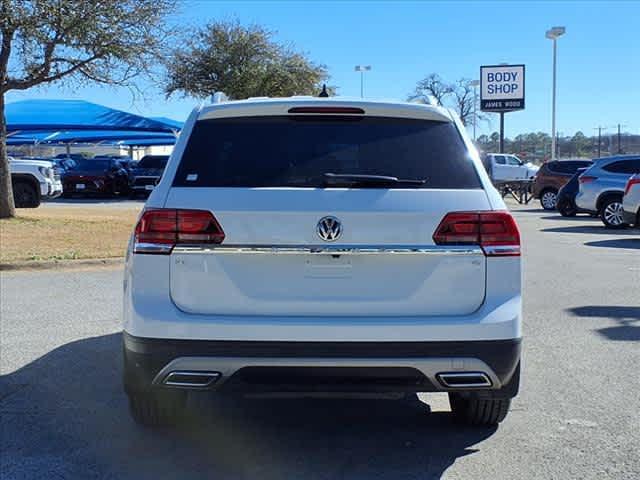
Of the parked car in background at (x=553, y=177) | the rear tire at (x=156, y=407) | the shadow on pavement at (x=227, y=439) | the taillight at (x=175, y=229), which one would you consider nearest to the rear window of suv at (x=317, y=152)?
the taillight at (x=175, y=229)

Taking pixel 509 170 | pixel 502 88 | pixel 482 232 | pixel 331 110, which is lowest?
pixel 509 170

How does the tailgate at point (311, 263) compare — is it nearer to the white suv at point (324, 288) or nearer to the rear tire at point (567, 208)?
the white suv at point (324, 288)

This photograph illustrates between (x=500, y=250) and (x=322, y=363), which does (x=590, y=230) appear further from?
(x=322, y=363)

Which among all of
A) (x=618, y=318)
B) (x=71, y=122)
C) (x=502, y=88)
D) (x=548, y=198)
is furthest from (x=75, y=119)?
(x=618, y=318)

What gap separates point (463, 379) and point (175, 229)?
62.7 inches

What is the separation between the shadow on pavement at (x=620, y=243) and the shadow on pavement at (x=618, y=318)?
7035 mm

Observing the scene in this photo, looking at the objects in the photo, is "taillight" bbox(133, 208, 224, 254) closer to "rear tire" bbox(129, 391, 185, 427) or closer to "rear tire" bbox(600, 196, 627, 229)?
"rear tire" bbox(129, 391, 185, 427)

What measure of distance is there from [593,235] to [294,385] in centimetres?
1533

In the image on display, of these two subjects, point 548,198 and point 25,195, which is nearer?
point 25,195

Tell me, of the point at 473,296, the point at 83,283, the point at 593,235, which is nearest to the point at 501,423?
the point at 473,296

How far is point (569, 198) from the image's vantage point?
77.2 feet

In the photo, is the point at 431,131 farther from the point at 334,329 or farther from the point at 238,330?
the point at 238,330

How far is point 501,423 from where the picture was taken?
16.4 feet

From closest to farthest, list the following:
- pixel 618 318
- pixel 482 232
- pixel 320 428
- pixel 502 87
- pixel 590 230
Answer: pixel 482 232 < pixel 320 428 < pixel 618 318 < pixel 590 230 < pixel 502 87
